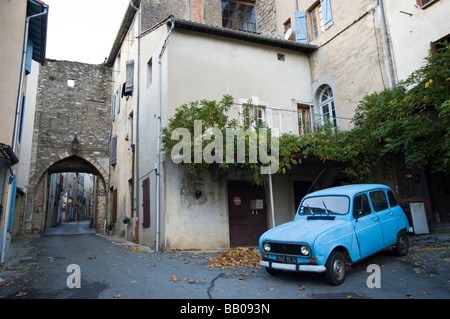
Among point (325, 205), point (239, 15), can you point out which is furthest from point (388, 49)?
point (239, 15)

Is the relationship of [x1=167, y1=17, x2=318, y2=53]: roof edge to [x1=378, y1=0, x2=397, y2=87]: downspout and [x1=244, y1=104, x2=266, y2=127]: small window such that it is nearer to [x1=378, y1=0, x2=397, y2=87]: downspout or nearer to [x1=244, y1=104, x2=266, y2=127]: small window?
[x1=244, y1=104, x2=266, y2=127]: small window

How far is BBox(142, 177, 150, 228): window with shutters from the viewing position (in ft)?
36.8

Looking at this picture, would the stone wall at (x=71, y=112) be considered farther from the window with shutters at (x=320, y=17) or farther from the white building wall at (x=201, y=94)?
the window with shutters at (x=320, y=17)

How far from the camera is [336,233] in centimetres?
521

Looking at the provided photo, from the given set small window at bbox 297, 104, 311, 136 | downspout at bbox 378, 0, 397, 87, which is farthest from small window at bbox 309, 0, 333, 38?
small window at bbox 297, 104, 311, 136

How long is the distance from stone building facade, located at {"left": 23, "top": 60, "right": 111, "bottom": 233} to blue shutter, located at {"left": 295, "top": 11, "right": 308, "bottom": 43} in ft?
40.1

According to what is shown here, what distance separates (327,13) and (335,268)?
10530 mm

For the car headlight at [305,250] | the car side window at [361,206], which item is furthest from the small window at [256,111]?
the car headlight at [305,250]

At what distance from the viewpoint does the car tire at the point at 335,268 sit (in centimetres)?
494

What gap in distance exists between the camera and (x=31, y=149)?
17.7 m

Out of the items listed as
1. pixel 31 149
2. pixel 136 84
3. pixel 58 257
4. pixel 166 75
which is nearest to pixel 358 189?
pixel 166 75

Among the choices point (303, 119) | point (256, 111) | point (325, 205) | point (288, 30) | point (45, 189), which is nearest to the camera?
point (325, 205)

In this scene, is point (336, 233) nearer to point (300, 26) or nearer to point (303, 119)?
point (303, 119)

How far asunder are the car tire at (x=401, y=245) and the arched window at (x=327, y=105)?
5.87m
